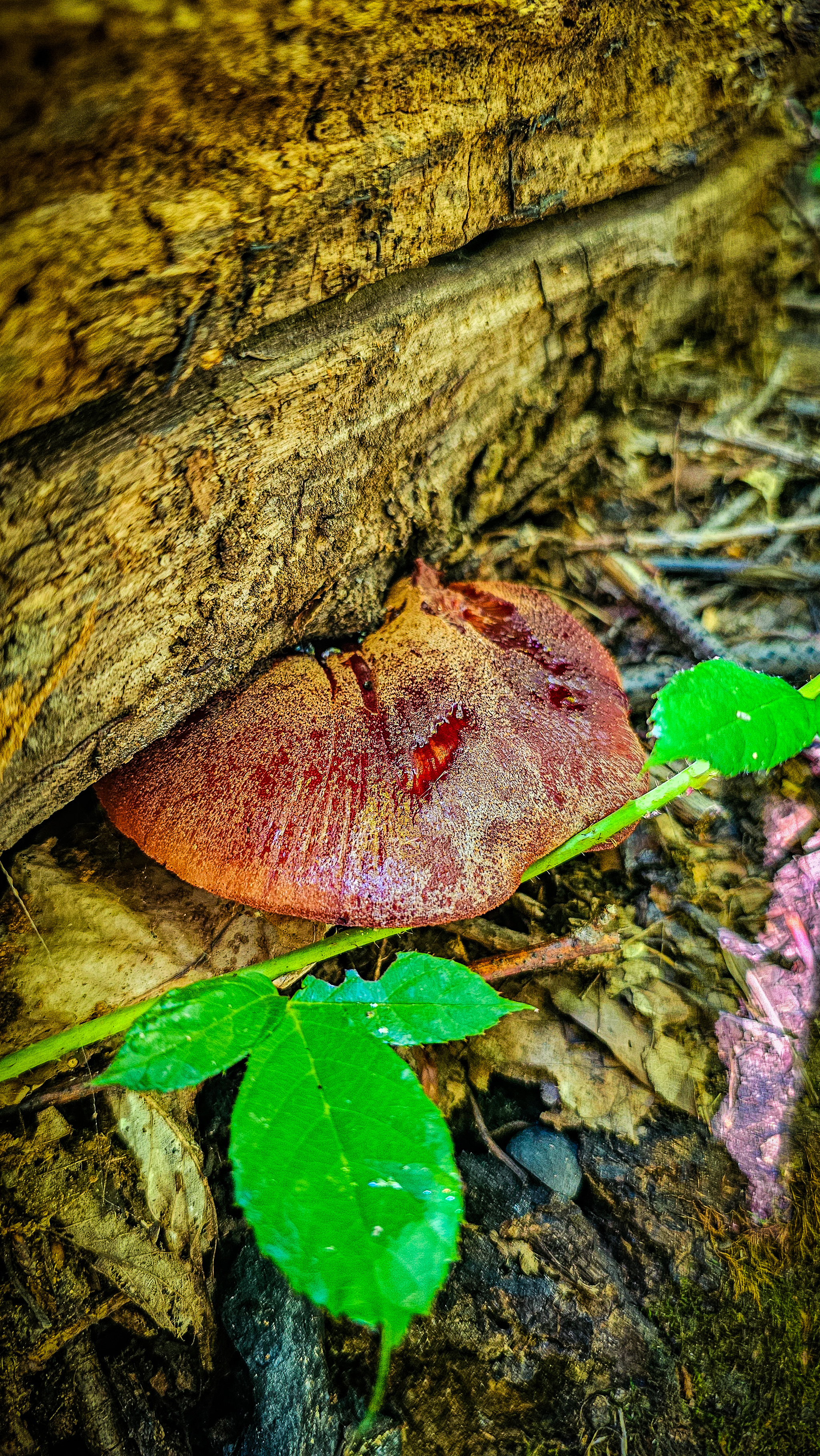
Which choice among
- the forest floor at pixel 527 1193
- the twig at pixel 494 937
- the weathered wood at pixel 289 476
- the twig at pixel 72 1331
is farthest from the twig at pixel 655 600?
→ the twig at pixel 72 1331

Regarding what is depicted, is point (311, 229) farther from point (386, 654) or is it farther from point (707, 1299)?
point (707, 1299)

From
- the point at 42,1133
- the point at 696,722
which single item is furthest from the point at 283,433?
the point at 42,1133

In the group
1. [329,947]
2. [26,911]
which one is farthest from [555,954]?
[26,911]

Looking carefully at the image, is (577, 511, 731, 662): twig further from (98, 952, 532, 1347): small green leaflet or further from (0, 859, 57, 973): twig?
(0, 859, 57, 973): twig

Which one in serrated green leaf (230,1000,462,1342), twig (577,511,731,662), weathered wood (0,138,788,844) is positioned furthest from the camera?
twig (577,511,731,662)

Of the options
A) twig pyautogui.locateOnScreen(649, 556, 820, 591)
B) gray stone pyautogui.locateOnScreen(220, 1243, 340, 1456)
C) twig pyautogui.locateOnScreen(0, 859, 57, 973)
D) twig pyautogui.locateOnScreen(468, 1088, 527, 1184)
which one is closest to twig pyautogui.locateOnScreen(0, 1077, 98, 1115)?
twig pyautogui.locateOnScreen(0, 859, 57, 973)

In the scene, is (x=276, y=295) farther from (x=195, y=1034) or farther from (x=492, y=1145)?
(x=492, y=1145)
